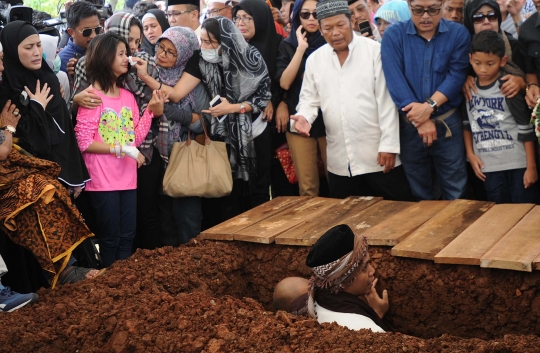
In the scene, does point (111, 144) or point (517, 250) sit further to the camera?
point (111, 144)

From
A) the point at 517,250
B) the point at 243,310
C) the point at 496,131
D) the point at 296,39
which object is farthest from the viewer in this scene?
the point at 296,39

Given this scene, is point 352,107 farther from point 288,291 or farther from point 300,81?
point 288,291

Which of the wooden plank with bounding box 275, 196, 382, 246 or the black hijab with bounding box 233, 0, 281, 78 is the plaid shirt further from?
the wooden plank with bounding box 275, 196, 382, 246

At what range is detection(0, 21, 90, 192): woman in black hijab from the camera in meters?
5.46

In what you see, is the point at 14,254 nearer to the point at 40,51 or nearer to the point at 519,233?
the point at 40,51

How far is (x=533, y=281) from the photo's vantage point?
4715 millimetres

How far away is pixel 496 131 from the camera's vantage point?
5.99 metres

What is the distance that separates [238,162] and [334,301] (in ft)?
8.16

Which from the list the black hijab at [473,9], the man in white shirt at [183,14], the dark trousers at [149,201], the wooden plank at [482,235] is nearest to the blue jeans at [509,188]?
the wooden plank at [482,235]

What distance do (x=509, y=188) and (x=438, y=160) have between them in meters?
0.64

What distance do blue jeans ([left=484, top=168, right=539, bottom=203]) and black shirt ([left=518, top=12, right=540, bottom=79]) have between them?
0.83 meters

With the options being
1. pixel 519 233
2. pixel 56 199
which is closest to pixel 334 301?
pixel 519 233

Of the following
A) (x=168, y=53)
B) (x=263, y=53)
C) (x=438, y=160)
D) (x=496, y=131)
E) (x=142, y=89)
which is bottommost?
(x=438, y=160)

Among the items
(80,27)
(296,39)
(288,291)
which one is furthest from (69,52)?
(288,291)
